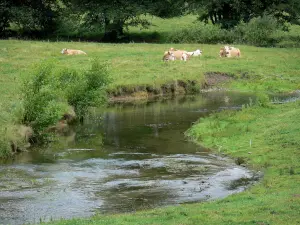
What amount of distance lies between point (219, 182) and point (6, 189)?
666 centimetres

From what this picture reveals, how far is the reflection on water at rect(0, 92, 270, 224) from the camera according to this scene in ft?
60.7

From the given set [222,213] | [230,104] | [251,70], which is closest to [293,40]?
[251,70]

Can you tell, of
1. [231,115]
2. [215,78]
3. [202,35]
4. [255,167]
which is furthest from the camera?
[202,35]

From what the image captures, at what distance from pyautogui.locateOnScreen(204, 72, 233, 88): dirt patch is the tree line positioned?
15746 millimetres

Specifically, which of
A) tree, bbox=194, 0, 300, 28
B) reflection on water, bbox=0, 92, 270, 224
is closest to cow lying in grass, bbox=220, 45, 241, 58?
tree, bbox=194, 0, 300, 28

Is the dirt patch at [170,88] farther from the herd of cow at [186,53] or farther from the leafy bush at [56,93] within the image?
the leafy bush at [56,93]

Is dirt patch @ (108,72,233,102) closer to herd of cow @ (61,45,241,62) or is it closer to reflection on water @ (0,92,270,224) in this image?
herd of cow @ (61,45,241,62)

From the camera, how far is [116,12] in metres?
58.9

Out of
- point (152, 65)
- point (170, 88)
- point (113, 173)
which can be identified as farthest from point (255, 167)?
point (152, 65)

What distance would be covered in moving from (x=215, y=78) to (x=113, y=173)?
22.7 meters

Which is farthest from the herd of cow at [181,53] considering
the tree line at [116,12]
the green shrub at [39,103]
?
the green shrub at [39,103]

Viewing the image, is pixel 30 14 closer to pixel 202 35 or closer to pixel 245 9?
pixel 202 35

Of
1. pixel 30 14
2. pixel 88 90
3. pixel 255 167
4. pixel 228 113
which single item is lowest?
pixel 255 167

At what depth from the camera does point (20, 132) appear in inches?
1022
